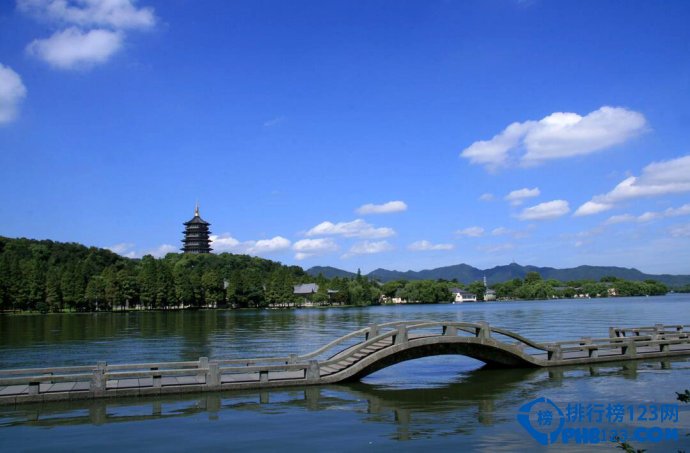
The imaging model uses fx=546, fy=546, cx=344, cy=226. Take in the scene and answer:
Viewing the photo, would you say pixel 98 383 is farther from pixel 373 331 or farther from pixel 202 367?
pixel 373 331

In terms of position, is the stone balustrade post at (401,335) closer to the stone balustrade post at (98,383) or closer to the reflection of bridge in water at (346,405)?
the reflection of bridge in water at (346,405)

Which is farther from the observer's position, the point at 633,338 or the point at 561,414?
the point at 633,338

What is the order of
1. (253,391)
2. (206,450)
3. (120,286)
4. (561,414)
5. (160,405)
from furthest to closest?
1. (120,286)
2. (253,391)
3. (160,405)
4. (561,414)
5. (206,450)

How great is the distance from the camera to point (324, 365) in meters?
20.0

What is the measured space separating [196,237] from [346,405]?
176m

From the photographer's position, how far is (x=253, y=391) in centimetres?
1786

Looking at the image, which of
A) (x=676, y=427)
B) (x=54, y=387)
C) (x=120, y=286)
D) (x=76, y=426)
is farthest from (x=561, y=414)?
(x=120, y=286)

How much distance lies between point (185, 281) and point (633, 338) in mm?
103441

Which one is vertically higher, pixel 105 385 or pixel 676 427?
pixel 105 385

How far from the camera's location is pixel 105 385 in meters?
16.7

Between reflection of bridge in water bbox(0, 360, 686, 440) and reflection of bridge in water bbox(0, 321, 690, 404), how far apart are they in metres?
0.37

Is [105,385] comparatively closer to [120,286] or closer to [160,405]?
[160,405]

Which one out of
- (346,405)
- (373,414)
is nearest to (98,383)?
(346,405)

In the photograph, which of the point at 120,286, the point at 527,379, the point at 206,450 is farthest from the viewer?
the point at 120,286
